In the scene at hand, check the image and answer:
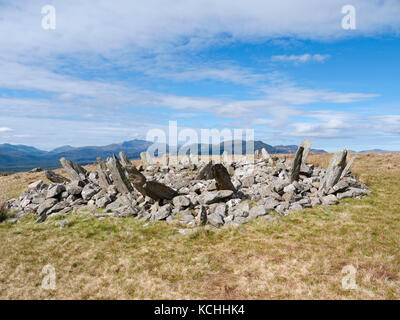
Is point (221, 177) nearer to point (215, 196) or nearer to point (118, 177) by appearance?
point (215, 196)

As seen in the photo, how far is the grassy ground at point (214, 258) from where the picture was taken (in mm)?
8000

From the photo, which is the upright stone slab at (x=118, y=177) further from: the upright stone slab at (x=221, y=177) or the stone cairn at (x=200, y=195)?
the upright stone slab at (x=221, y=177)

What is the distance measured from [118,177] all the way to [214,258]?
1033 centimetres

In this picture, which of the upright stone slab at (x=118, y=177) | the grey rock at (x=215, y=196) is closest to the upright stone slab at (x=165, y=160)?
the upright stone slab at (x=118, y=177)

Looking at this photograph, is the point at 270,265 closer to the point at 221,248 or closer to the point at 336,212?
the point at 221,248

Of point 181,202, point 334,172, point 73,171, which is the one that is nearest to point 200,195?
point 181,202

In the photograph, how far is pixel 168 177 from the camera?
71.9 ft

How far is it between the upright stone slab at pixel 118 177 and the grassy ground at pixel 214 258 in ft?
11.0

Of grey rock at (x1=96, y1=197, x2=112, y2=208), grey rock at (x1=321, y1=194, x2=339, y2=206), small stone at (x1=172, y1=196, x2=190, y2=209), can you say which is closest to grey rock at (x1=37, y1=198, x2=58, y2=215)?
grey rock at (x1=96, y1=197, x2=112, y2=208)

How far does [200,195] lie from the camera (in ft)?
54.2
